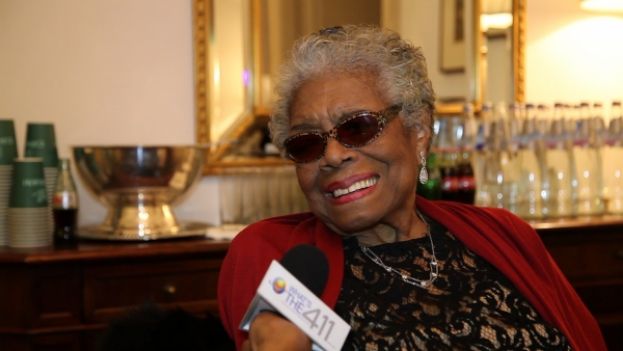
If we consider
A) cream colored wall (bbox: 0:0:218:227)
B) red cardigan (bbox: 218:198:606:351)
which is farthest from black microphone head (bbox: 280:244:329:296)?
cream colored wall (bbox: 0:0:218:227)

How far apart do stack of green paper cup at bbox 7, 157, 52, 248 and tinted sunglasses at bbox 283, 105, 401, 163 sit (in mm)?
1005

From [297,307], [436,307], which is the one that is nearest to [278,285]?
[297,307]

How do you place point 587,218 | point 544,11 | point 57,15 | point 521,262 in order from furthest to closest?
point 544,11, point 587,218, point 57,15, point 521,262

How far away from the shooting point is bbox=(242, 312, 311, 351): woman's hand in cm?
98

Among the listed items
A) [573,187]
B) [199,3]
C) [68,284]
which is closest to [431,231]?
[68,284]

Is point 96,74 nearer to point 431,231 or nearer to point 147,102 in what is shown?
point 147,102

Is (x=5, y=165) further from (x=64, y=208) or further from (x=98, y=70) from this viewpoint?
(x=98, y=70)

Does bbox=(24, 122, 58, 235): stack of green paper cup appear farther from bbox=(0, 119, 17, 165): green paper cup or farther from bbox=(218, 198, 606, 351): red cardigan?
bbox=(218, 198, 606, 351): red cardigan

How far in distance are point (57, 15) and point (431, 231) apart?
1.51m

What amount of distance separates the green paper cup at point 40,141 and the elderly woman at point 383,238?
39.9 inches

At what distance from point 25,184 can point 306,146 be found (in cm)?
105

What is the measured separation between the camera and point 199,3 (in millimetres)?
A: 2764

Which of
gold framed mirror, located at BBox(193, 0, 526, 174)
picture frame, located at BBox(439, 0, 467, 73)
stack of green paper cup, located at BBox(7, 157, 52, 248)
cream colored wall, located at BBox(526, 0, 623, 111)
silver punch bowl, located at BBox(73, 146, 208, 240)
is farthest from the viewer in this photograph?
cream colored wall, located at BBox(526, 0, 623, 111)

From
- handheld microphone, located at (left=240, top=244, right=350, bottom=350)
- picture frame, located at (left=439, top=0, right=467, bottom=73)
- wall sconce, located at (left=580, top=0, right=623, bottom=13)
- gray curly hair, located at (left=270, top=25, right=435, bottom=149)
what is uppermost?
wall sconce, located at (left=580, top=0, right=623, bottom=13)
